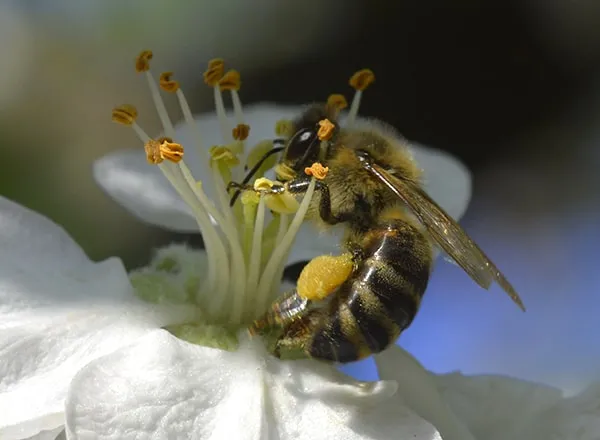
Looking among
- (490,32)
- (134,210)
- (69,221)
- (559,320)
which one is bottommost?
(69,221)

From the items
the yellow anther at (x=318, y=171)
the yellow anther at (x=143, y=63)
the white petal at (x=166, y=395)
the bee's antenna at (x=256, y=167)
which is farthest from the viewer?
the yellow anther at (x=143, y=63)

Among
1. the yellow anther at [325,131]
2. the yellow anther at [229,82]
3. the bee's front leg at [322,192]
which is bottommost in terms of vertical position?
the yellow anther at [229,82]

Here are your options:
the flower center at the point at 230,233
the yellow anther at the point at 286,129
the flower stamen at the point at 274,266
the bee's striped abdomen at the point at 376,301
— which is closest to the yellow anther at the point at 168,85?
the flower center at the point at 230,233

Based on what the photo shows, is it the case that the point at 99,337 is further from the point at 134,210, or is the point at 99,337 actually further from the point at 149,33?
the point at 149,33

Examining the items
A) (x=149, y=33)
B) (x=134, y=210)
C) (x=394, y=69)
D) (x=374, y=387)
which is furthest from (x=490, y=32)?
(x=374, y=387)

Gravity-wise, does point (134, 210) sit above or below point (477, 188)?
above

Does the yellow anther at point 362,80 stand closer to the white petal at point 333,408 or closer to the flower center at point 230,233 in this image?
the flower center at point 230,233

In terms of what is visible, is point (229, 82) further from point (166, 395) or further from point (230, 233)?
point (166, 395)

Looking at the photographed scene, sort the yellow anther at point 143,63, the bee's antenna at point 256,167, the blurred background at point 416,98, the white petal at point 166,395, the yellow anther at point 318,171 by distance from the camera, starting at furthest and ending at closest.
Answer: the blurred background at point 416,98, the yellow anther at point 143,63, the bee's antenna at point 256,167, the yellow anther at point 318,171, the white petal at point 166,395
